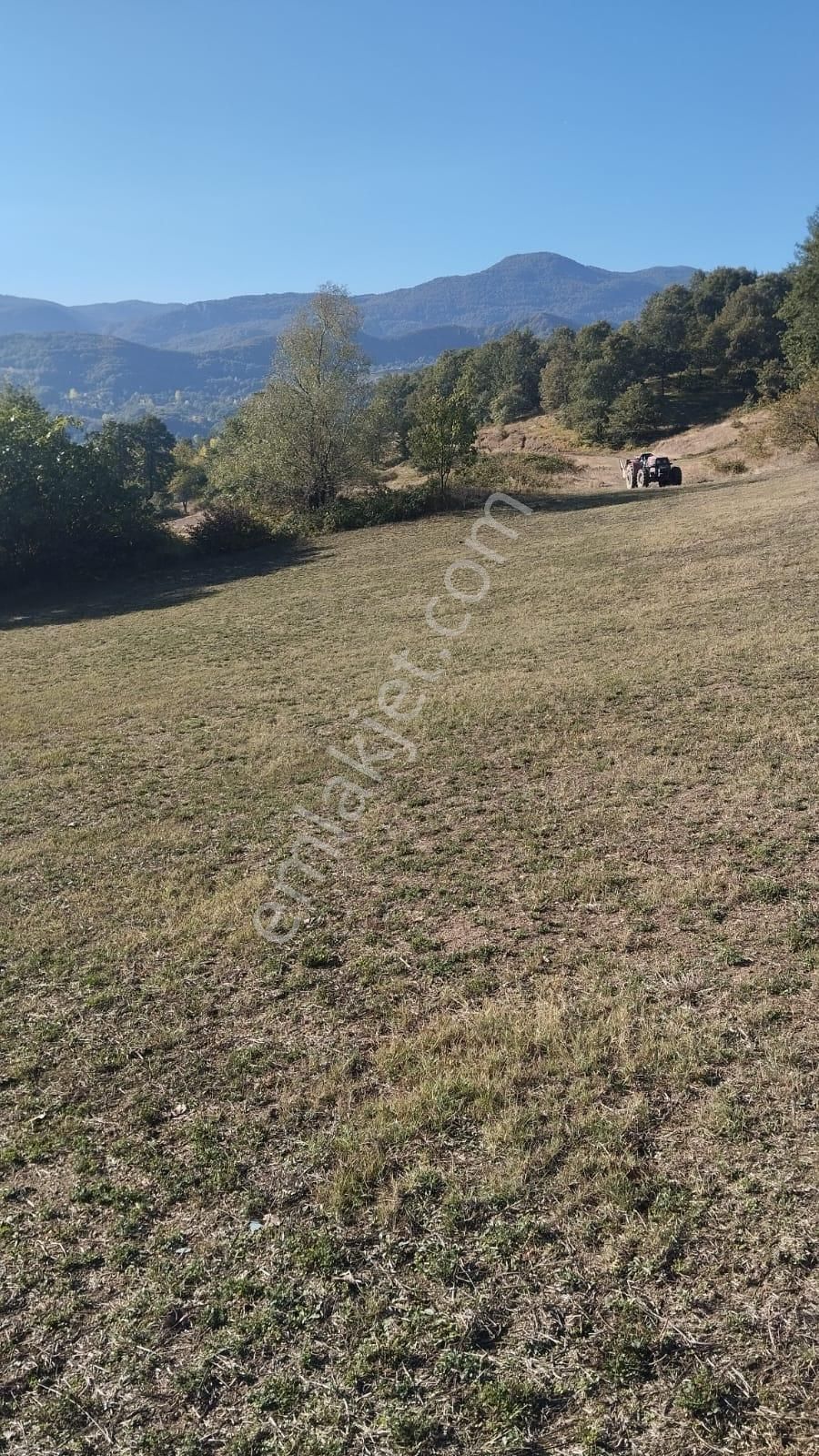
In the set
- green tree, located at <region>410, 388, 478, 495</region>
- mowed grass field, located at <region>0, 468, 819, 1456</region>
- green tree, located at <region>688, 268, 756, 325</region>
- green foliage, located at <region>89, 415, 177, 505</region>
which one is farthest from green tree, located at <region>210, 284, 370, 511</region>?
green tree, located at <region>688, 268, 756, 325</region>

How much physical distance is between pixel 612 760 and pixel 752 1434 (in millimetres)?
6064

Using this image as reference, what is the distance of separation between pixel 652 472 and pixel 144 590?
23.7 metres

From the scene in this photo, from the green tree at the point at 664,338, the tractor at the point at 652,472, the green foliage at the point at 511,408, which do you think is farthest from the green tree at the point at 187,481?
the tractor at the point at 652,472

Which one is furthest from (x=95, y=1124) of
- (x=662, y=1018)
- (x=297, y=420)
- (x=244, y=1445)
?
(x=297, y=420)

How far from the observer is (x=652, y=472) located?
36.3 meters

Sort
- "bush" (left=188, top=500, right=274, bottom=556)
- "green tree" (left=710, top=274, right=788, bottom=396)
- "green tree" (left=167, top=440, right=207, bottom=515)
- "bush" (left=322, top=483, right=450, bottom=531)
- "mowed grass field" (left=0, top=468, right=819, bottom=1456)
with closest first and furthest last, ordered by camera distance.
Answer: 1. "mowed grass field" (left=0, top=468, right=819, bottom=1456)
2. "bush" (left=188, top=500, right=274, bottom=556)
3. "bush" (left=322, top=483, right=450, bottom=531)
4. "green tree" (left=710, top=274, right=788, bottom=396)
5. "green tree" (left=167, top=440, right=207, bottom=515)

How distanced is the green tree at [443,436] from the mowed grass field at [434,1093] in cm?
2154

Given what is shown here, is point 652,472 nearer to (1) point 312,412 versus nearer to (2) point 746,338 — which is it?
(1) point 312,412

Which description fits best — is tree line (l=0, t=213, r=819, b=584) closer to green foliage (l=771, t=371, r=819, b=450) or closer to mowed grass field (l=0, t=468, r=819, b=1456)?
green foliage (l=771, t=371, r=819, b=450)

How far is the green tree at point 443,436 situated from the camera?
29.3 m

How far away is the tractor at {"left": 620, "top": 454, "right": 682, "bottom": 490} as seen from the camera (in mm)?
36094

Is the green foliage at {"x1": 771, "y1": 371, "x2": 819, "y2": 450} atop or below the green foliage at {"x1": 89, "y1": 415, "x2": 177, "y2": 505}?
below

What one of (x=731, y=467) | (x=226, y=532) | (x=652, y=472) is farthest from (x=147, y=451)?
(x=731, y=467)

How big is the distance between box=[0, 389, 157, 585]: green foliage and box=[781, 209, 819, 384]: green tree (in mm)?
41885
